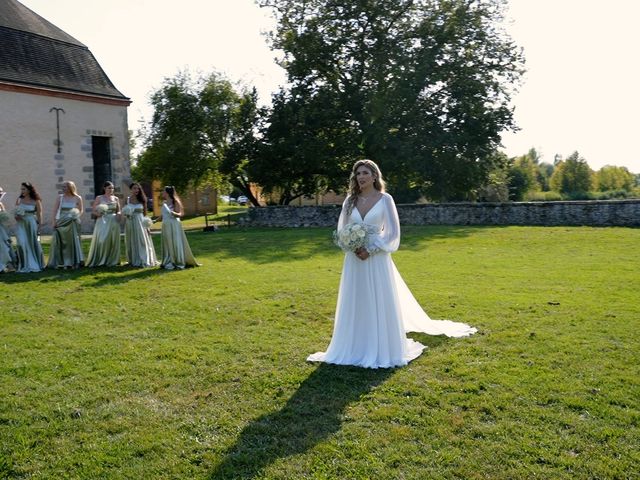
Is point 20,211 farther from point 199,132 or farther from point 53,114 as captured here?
point 199,132

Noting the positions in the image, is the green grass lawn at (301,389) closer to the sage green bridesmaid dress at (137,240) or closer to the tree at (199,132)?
the sage green bridesmaid dress at (137,240)

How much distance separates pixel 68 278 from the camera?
13.8 m

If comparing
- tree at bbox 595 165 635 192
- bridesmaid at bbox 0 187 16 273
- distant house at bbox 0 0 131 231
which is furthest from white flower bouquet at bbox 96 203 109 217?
tree at bbox 595 165 635 192

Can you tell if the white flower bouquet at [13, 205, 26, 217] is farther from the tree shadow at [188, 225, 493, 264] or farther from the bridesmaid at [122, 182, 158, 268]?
the tree shadow at [188, 225, 493, 264]

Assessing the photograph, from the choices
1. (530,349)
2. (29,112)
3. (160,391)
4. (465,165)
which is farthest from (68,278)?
(465,165)

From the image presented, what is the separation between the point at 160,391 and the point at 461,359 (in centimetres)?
361

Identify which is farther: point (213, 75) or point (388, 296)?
point (213, 75)

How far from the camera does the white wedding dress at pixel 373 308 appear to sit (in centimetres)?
680

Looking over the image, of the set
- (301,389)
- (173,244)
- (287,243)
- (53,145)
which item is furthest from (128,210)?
(53,145)

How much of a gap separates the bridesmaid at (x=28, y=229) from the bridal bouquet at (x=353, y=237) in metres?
11.2

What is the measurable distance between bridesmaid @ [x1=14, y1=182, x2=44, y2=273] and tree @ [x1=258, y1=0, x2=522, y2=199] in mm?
20813

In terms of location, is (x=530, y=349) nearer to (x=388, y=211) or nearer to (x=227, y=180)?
(x=388, y=211)

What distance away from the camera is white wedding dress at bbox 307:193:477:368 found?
680cm

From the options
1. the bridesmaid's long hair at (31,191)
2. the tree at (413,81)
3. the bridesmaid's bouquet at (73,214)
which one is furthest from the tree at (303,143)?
the bridesmaid's long hair at (31,191)
